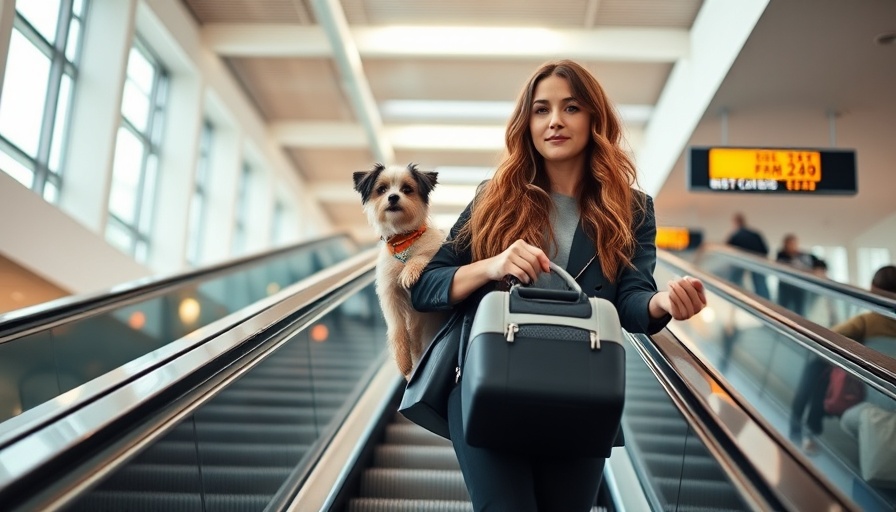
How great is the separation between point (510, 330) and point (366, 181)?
2002 millimetres

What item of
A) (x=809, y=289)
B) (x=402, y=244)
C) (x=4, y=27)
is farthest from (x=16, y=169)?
(x=809, y=289)

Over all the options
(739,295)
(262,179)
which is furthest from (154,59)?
(739,295)

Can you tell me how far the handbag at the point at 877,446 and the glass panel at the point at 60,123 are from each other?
30.7 feet

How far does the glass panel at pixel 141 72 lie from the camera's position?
476 inches

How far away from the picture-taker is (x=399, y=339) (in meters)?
2.85

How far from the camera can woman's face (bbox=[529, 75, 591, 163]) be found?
7.24ft

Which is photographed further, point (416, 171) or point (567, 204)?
point (416, 171)

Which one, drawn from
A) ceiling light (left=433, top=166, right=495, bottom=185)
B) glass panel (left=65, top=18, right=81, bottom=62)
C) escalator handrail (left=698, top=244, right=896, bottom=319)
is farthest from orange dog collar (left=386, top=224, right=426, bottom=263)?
ceiling light (left=433, top=166, right=495, bottom=185)

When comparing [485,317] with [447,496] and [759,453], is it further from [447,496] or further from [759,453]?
[447,496]

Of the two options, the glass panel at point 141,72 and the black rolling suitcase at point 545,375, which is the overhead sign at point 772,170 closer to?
the black rolling suitcase at point 545,375

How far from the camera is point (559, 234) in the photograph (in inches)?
86.7

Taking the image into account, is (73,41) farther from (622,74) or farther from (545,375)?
(545,375)

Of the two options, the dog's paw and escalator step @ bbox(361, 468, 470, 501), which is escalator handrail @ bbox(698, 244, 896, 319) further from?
the dog's paw

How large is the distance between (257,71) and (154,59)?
2.83m
